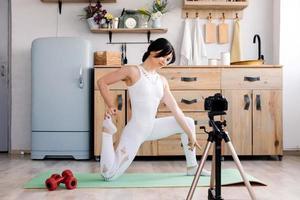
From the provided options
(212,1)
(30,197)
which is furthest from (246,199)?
(212,1)

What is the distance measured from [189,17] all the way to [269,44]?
94 cm

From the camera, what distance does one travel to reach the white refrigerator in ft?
14.8

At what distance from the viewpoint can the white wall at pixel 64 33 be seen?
16.3 feet

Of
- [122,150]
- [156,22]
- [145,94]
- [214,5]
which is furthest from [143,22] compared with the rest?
[122,150]

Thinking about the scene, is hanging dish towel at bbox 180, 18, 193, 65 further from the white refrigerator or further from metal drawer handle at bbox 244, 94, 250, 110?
the white refrigerator

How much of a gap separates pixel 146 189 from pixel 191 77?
71.2 inches

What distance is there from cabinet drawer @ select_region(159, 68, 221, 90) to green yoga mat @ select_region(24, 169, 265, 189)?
1181 millimetres

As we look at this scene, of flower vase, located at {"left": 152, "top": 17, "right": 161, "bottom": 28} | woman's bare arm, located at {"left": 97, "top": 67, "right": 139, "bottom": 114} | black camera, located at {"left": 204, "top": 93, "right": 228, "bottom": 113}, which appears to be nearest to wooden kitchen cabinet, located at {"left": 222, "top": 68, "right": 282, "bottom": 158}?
flower vase, located at {"left": 152, "top": 17, "right": 161, "bottom": 28}

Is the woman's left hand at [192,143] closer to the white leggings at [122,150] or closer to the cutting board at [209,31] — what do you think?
the white leggings at [122,150]

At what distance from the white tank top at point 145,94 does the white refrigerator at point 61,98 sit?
1518 mm

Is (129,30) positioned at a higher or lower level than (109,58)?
higher

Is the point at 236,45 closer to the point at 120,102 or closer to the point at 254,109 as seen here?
the point at 254,109

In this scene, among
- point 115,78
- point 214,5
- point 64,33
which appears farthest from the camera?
point 64,33

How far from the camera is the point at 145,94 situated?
3068 millimetres
